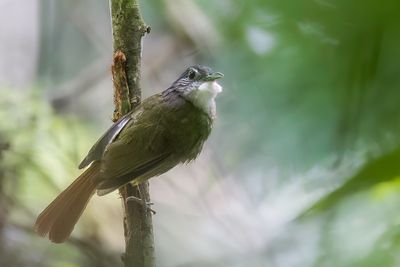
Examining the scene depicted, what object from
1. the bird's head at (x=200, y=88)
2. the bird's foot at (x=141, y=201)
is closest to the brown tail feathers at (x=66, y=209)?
the bird's foot at (x=141, y=201)

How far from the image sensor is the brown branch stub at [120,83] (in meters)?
1.42

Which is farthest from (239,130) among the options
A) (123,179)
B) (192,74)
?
(123,179)

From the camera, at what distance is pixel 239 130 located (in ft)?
7.50

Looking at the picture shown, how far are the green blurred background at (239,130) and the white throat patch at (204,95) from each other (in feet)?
0.22

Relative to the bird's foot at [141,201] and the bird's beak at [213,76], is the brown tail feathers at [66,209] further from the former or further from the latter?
the bird's beak at [213,76]

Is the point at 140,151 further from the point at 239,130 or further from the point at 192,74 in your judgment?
the point at 239,130

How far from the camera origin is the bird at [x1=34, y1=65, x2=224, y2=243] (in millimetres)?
1446

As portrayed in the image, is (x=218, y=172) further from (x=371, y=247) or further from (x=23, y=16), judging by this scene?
(x=371, y=247)

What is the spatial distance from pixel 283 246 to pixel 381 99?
0.48 m

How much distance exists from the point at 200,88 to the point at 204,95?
1.0 inches

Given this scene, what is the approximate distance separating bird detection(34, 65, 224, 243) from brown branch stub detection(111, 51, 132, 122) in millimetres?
24

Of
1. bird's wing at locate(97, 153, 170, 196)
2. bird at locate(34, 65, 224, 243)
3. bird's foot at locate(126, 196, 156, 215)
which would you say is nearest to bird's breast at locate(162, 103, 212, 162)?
bird at locate(34, 65, 224, 243)

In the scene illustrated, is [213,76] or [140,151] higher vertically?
[213,76]

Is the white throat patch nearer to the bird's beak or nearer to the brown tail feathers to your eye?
the bird's beak
